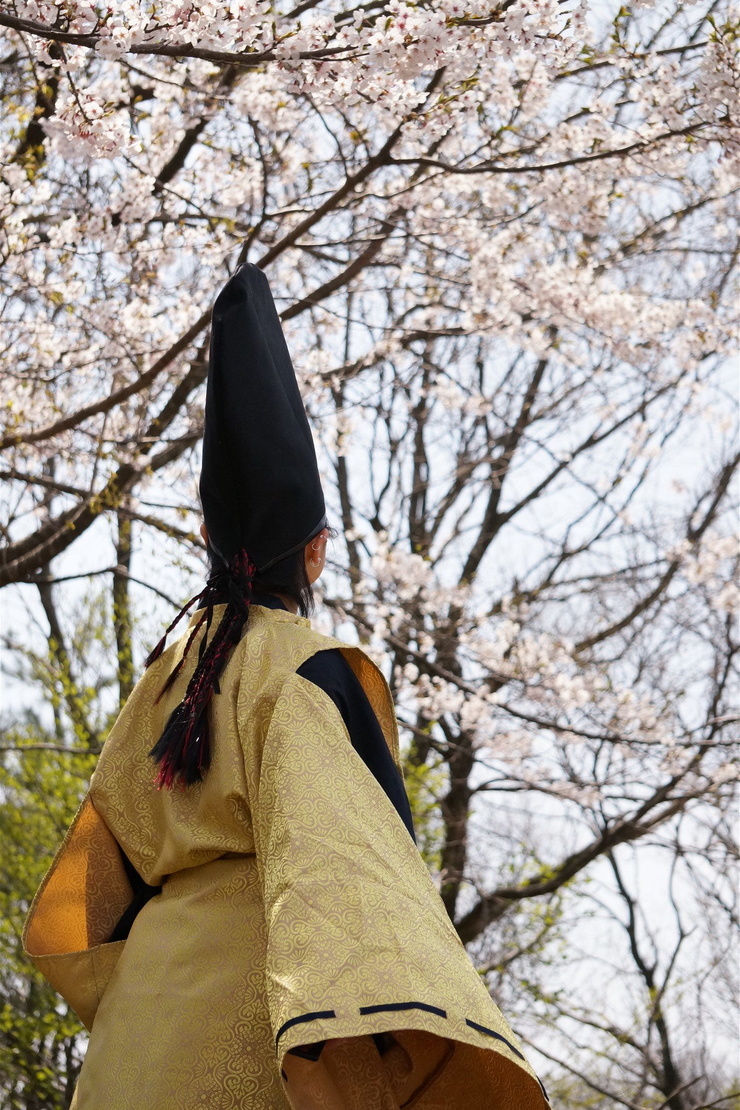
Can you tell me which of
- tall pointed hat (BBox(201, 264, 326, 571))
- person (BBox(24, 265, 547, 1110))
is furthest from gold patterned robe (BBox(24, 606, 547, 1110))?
tall pointed hat (BBox(201, 264, 326, 571))

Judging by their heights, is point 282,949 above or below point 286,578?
below

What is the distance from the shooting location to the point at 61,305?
460 cm

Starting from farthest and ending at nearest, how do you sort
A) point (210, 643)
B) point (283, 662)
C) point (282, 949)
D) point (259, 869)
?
point (210, 643) → point (283, 662) → point (259, 869) → point (282, 949)

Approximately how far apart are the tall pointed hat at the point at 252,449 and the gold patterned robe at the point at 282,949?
15 cm

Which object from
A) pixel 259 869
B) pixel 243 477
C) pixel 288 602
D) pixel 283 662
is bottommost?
pixel 259 869

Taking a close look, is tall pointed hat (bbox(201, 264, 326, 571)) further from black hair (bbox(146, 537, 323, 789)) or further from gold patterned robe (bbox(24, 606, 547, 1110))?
gold patterned robe (bbox(24, 606, 547, 1110))

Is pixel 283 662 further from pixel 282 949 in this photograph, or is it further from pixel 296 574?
pixel 282 949

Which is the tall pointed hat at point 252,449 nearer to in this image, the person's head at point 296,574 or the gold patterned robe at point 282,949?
the person's head at point 296,574

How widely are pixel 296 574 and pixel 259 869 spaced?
1.67 ft

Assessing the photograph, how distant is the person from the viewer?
1.29 meters

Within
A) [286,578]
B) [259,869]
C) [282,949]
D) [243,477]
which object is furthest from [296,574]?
[282,949]

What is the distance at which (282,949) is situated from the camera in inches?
50.3

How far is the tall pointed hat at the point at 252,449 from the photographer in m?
1.71

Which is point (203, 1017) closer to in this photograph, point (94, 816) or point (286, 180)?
point (94, 816)
